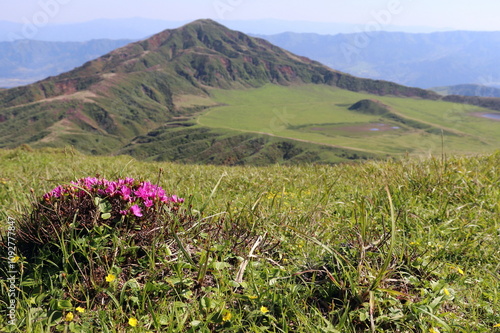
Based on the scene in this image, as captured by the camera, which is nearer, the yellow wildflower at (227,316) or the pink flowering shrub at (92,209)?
the yellow wildflower at (227,316)

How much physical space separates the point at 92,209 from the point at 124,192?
40cm

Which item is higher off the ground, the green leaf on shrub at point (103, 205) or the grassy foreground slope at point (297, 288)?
the green leaf on shrub at point (103, 205)

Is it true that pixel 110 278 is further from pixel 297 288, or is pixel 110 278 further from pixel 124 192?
pixel 297 288

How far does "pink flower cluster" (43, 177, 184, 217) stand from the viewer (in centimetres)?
385

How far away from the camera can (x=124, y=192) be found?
12.7 feet

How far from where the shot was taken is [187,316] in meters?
3.04

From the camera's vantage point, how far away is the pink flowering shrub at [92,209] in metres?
3.72

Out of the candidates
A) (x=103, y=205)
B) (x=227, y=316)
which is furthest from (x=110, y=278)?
(x=227, y=316)

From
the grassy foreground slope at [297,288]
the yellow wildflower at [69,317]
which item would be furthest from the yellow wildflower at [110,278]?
the yellow wildflower at [69,317]

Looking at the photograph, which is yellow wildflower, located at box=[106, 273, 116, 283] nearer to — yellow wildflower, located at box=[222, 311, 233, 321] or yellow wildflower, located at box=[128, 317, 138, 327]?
yellow wildflower, located at box=[128, 317, 138, 327]

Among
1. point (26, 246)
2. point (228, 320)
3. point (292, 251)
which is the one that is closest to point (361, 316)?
point (228, 320)

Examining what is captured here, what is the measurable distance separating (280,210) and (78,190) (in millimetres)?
3022

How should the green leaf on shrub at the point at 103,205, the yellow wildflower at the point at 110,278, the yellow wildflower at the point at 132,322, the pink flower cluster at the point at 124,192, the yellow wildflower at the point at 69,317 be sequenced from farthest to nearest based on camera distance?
the pink flower cluster at the point at 124,192, the green leaf on shrub at the point at 103,205, the yellow wildflower at the point at 110,278, the yellow wildflower at the point at 69,317, the yellow wildflower at the point at 132,322

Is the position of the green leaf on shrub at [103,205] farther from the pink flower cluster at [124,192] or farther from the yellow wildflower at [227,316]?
the yellow wildflower at [227,316]
